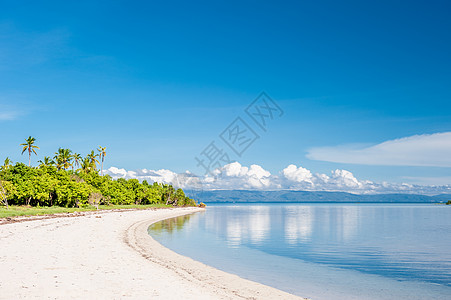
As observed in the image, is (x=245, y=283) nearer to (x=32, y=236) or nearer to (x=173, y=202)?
(x=32, y=236)

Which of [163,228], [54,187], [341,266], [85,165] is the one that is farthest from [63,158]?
[341,266]

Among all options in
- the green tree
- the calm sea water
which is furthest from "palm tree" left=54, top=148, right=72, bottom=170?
the calm sea water

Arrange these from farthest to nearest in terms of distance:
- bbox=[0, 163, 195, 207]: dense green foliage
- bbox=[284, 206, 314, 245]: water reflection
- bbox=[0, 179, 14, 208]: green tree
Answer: bbox=[0, 163, 195, 207]: dense green foliage < bbox=[0, 179, 14, 208]: green tree < bbox=[284, 206, 314, 245]: water reflection

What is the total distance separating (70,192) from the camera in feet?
241

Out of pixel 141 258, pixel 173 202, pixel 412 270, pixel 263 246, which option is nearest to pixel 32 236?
pixel 141 258

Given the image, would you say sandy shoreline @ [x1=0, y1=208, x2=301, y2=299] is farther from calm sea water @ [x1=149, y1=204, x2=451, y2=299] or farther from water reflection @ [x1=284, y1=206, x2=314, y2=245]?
water reflection @ [x1=284, y1=206, x2=314, y2=245]

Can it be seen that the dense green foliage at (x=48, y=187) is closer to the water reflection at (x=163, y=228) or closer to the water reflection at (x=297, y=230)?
the water reflection at (x=163, y=228)

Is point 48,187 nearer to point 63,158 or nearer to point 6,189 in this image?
point 6,189

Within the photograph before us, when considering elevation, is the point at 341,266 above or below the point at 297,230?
above

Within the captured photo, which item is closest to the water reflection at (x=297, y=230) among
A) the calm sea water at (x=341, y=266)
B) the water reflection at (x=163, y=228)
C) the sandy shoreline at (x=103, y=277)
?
the calm sea water at (x=341, y=266)

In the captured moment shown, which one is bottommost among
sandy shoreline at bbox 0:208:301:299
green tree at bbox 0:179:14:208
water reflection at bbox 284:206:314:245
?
water reflection at bbox 284:206:314:245

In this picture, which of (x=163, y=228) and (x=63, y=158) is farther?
(x=63, y=158)

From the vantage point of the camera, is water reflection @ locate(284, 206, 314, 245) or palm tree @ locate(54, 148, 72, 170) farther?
palm tree @ locate(54, 148, 72, 170)

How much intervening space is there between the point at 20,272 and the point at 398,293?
17.0 metres
